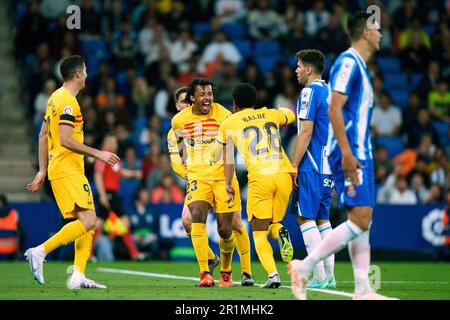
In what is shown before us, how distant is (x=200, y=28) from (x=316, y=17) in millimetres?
2700

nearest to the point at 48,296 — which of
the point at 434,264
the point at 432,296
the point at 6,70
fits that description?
the point at 432,296

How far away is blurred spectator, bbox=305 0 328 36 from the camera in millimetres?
22719

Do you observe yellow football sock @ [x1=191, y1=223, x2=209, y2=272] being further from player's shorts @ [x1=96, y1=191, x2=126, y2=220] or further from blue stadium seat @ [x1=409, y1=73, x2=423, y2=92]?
blue stadium seat @ [x1=409, y1=73, x2=423, y2=92]

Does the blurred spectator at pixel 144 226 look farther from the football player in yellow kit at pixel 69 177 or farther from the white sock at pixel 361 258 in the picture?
the white sock at pixel 361 258

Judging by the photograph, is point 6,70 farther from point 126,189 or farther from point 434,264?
point 434,264

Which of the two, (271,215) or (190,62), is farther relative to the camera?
(190,62)

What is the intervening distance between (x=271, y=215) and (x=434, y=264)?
6.75m

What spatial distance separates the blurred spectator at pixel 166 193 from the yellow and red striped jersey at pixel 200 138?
7244 millimetres

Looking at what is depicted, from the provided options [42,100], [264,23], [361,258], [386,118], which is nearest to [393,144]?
[386,118]

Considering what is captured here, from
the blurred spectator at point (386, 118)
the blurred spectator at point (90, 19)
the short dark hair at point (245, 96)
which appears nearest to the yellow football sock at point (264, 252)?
the short dark hair at point (245, 96)

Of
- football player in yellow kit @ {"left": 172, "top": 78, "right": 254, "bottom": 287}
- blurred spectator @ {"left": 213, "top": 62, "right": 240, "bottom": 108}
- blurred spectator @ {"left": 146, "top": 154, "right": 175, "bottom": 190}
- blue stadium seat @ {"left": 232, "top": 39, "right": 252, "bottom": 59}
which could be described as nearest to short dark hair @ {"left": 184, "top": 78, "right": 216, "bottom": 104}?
football player in yellow kit @ {"left": 172, "top": 78, "right": 254, "bottom": 287}

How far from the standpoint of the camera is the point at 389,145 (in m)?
20.9

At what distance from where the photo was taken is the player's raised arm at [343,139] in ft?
25.9

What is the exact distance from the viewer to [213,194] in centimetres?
1088
